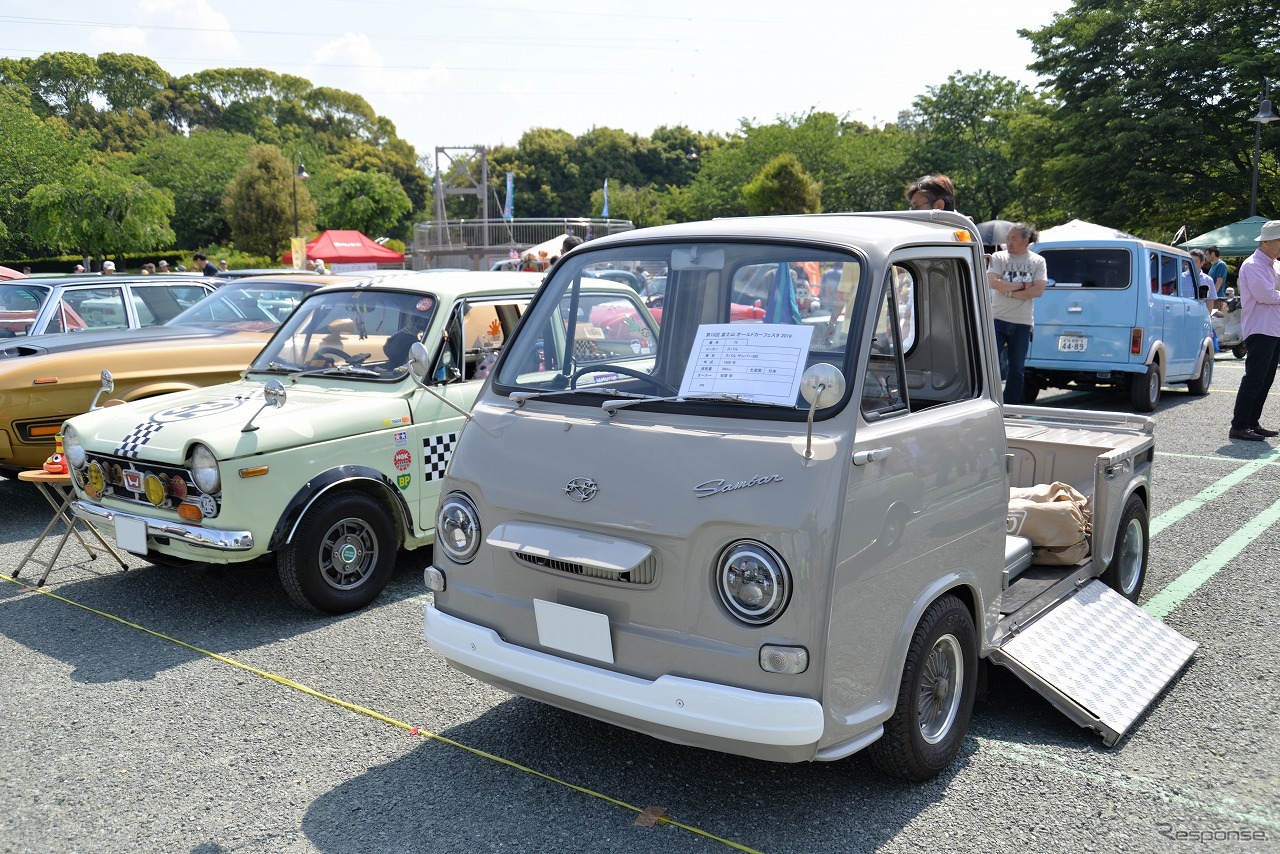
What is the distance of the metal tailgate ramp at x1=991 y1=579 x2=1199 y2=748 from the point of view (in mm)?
3719

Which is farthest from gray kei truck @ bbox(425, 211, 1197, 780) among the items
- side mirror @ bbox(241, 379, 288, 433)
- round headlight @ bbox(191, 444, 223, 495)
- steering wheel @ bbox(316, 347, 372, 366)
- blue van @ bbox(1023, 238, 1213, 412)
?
blue van @ bbox(1023, 238, 1213, 412)

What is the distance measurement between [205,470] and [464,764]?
219cm

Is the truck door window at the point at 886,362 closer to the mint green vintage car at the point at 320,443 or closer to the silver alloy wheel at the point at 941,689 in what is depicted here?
the silver alloy wheel at the point at 941,689

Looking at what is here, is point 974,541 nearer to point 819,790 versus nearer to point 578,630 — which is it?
point 819,790

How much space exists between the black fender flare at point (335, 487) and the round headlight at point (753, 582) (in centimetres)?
285

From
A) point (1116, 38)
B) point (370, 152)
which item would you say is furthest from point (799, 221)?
point (370, 152)

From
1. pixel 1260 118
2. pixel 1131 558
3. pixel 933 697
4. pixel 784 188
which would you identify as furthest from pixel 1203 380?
pixel 784 188

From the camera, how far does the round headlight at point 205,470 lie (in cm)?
483

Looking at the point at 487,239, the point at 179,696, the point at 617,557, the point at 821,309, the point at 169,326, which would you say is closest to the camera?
the point at 617,557

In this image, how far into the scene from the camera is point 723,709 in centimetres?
282

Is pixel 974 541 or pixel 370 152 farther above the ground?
pixel 370 152

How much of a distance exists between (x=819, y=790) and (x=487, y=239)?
36.7 m

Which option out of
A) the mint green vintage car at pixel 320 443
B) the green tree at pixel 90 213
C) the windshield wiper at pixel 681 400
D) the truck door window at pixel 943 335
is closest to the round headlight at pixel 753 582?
the windshield wiper at pixel 681 400

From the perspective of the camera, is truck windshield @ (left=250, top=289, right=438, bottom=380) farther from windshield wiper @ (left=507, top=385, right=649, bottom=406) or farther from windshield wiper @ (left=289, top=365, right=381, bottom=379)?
windshield wiper @ (left=507, top=385, right=649, bottom=406)
